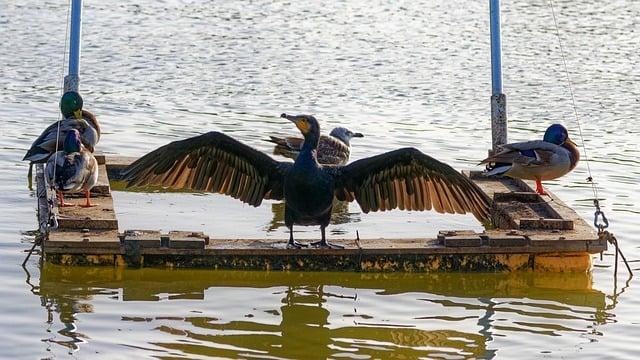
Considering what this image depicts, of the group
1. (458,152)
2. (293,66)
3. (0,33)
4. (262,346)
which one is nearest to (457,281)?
(262,346)

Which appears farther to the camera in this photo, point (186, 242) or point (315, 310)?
point (186, 242)

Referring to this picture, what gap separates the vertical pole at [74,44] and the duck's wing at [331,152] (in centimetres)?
246

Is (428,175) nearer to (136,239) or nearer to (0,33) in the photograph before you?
(136,239)

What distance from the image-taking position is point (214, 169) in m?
11.1

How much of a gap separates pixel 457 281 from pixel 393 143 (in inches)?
195

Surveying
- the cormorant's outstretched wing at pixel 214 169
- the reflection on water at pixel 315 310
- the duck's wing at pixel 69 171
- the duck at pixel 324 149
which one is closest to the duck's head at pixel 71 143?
the duck's wing at pixel 69 171

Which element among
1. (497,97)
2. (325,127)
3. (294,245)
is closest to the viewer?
(294,245)

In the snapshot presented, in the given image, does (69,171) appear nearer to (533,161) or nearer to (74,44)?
(74,44)

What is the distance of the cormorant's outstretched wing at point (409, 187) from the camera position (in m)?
10.9

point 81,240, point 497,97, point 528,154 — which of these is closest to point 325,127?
point 497,97

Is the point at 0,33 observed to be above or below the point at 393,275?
above

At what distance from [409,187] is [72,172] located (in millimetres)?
2768

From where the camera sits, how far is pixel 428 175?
10969mm

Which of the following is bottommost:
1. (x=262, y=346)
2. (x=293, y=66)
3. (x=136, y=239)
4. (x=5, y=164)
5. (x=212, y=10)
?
(x=262, y=346)
